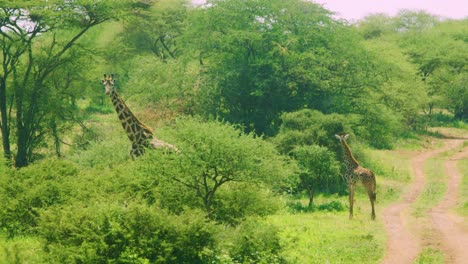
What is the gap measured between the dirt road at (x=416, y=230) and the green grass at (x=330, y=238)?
401mm

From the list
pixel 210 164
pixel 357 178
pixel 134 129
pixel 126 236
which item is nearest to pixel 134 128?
pixel 134 129

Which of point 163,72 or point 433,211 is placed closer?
point 433,211

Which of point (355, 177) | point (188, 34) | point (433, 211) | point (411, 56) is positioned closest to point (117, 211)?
point (355, 177)

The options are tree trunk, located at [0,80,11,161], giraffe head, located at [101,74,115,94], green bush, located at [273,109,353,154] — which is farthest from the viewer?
tree trunk, located at [0,80,11,161]

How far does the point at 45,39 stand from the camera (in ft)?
122

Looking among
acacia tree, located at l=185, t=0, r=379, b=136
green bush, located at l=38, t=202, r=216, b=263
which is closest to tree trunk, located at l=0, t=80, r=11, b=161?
acacia tree, located at l=185, t=0, r=379, b=136

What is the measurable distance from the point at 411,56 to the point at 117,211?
49786 mm

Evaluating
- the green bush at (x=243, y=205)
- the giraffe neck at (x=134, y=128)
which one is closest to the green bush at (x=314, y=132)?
the giraffe neck at (x=134, y=128)

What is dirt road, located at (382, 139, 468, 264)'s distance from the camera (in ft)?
50.6

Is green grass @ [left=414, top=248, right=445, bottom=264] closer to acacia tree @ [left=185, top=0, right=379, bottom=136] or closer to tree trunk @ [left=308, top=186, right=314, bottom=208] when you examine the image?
tree trunk @ [left=308, top=186, right=314, bottom=208]

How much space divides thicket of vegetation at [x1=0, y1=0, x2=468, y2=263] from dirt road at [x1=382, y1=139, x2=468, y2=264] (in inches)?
112

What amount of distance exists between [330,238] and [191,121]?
5.30 m

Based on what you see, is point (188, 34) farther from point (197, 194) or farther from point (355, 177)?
point (197, 194)

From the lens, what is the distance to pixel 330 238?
17.4 metres
